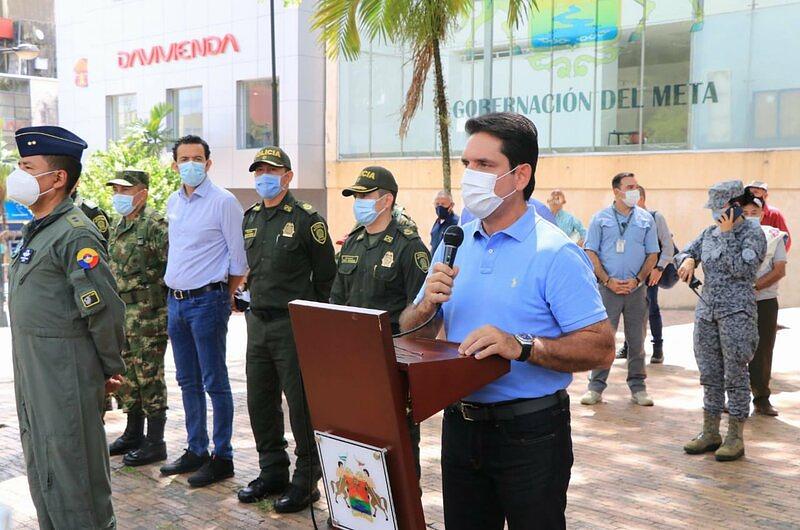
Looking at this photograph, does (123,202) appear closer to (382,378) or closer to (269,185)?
(269,185)

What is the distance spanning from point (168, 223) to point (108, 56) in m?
27.6

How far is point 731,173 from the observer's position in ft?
51.6

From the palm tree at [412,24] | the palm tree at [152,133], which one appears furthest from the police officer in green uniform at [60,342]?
the palm tree at [152,133]

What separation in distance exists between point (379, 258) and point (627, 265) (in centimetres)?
358

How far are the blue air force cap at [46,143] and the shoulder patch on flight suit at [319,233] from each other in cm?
173

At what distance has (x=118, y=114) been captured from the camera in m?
31.8

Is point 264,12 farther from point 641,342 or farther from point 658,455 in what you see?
point 658,455

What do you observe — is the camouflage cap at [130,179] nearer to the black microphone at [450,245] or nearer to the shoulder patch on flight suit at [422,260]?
the shoulder patch on flight suit at [422,260]

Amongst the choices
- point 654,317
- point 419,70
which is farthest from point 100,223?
point 654,317

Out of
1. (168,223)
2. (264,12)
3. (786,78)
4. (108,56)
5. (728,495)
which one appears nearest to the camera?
(728,495)

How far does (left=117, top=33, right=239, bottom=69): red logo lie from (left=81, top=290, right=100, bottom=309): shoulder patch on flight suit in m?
24.0

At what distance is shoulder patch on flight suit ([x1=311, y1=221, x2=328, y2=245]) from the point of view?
555cm

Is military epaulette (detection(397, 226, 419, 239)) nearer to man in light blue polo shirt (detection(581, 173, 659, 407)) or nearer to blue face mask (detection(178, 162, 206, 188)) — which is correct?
blue face mask (detection(178, 162, 206, 188))

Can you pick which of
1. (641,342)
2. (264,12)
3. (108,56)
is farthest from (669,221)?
(108,56)
